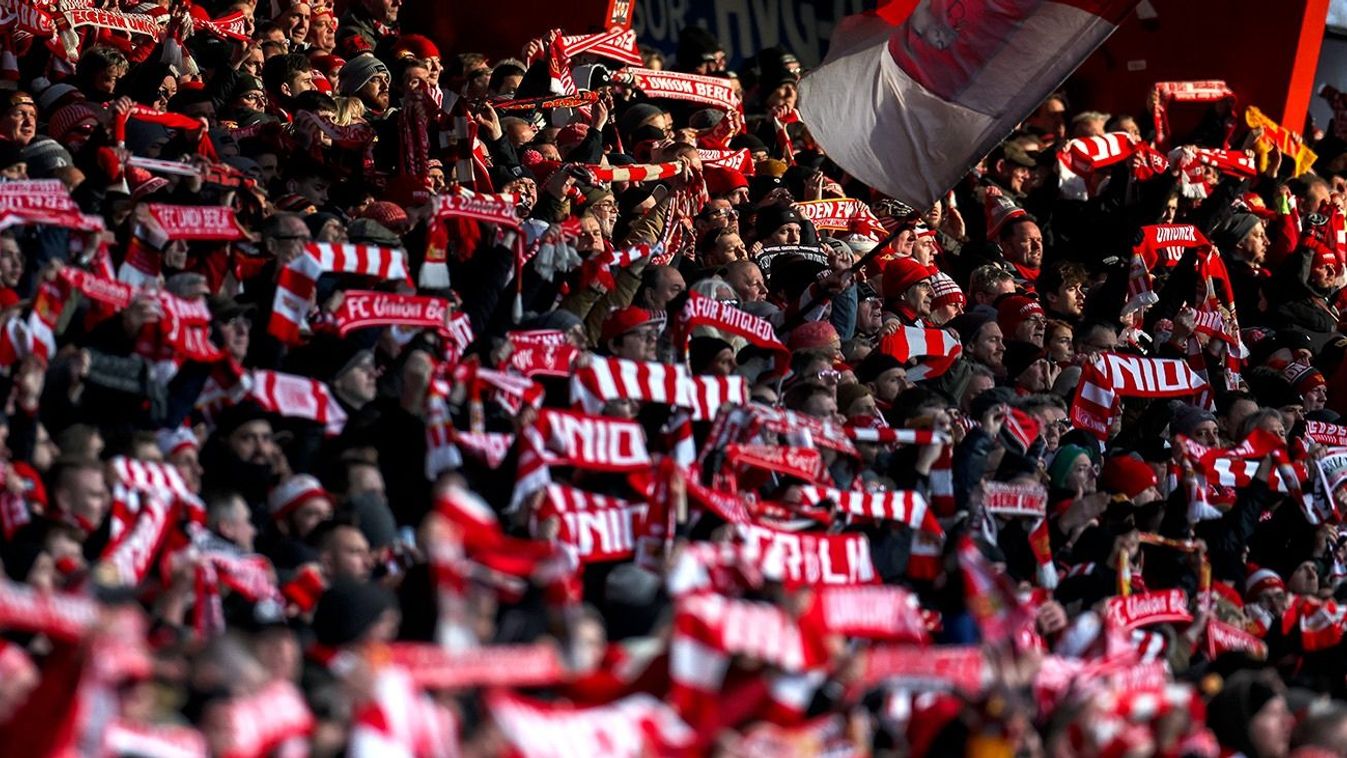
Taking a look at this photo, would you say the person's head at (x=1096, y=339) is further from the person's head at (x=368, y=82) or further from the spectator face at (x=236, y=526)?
the spectator face at (x=236, y=526)

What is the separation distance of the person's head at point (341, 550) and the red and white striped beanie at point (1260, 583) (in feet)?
13.8

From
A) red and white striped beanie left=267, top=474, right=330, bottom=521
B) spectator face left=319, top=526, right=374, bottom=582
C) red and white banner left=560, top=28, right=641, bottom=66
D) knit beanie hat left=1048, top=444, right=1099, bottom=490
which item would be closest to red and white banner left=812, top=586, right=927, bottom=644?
spectator face left=319, top=526, right=374, bottom=582

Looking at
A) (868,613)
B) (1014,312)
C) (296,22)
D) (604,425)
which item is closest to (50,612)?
(868,613)

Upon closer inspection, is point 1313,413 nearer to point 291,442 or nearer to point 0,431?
point 291,442

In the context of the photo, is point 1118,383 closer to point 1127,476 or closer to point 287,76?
point 1127,476

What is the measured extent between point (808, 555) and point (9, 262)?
117 inches

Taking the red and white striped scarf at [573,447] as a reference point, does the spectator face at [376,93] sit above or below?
above

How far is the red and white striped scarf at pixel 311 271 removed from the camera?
930 cm

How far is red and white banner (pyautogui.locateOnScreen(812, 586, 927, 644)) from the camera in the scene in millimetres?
7094

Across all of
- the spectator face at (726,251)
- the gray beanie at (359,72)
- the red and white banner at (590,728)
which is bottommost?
the red and white banner at (590,728)

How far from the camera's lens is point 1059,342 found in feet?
40.3

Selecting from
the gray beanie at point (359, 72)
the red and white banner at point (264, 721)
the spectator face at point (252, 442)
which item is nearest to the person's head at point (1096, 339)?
the gray beanie at point (359, 72)

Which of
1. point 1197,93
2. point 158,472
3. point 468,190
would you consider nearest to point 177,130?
point 468,190

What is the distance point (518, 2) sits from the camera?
15367 mm
